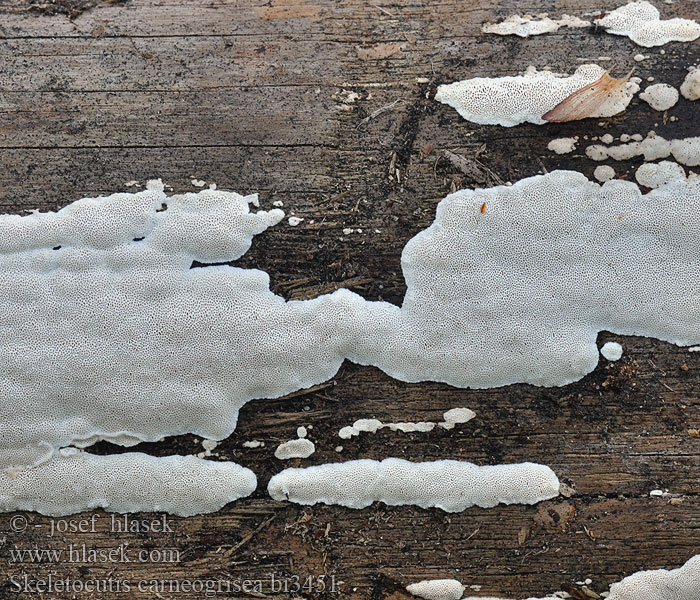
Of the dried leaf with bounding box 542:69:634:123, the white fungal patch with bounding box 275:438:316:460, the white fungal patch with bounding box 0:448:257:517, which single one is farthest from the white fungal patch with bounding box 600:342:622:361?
the white fungal patch with bounding box 0:448:257:517

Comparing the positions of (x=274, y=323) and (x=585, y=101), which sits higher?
(x=585, y=101)

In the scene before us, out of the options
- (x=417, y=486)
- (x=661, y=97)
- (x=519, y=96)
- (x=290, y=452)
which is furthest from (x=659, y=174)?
(x=290, y=452)

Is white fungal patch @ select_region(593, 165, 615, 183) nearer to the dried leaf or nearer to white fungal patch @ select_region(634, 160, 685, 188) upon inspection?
white fungal patch @ select_region(634, 160, 685, 188)

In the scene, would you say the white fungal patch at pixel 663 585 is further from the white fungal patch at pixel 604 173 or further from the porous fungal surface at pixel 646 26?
the porous fungal surface at pixel 646 26

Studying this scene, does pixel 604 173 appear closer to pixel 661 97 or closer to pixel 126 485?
pixel 661 97

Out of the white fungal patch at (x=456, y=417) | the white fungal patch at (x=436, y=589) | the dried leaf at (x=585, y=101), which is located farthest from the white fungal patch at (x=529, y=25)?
the white fungal patch at (x=436, y=589)

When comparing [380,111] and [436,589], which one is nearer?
[436,589]

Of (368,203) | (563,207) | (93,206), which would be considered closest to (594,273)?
(563,207)
